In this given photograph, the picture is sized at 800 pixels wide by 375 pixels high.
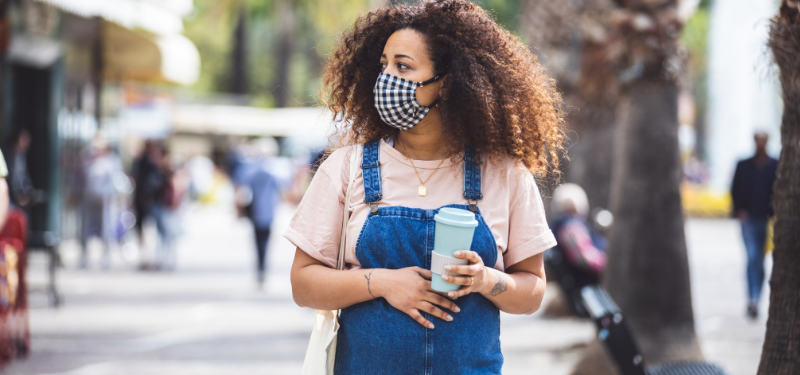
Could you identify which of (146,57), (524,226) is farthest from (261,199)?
(524,226)

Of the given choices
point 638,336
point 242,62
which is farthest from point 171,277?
point 242,62

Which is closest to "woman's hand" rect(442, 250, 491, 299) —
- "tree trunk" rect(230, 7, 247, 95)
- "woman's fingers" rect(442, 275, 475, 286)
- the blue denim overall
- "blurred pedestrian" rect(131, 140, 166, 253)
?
"woman's fingers" rect(442, 275, 475, 286)

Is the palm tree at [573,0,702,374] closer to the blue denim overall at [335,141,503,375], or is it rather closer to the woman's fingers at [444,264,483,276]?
the blue denim overall at [335,141,503,375]

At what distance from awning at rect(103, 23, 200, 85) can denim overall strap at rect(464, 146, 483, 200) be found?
12.1 m

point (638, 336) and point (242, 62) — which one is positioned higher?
point (242, 62)

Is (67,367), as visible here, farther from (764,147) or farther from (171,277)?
(764,147)

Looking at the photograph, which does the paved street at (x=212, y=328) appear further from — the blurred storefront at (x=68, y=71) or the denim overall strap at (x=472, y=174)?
the denim overall strap at (x=472, y=174)

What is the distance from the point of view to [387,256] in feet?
7.31

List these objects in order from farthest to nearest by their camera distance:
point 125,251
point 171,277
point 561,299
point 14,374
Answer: point 125,251 → point 171,277 → point 561,299 → point 14,374

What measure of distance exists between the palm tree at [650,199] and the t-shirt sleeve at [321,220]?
3.66m

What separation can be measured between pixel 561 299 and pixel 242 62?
1070 inches

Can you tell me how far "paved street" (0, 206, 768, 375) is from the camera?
19.9ft

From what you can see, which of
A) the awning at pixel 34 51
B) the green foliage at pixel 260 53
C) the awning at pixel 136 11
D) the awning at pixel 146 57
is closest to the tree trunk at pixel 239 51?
the green foliage at pixel 260 53

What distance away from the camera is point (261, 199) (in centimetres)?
1019
